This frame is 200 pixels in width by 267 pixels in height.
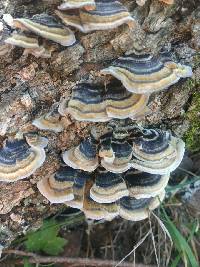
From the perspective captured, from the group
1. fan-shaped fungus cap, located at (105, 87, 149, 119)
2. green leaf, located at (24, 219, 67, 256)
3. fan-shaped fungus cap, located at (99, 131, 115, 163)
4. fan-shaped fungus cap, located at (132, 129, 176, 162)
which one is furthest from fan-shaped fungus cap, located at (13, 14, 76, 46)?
green leaf, located at (24, 219, 67, 256)

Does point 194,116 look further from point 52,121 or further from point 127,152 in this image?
point 52,121

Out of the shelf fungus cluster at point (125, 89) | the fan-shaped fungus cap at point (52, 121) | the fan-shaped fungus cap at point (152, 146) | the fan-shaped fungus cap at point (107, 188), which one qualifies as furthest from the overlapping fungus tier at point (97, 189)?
the shelf fungus cluster at point (125, 89)

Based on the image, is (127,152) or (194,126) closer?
(127,152)

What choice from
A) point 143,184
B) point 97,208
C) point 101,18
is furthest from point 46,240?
point 101,18

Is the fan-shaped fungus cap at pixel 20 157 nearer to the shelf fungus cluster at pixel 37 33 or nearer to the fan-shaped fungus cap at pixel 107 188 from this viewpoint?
the fan-shaped fungus cap at pixel 107 188

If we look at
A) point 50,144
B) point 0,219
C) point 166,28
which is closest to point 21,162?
point 50,144

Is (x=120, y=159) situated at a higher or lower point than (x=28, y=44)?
lower

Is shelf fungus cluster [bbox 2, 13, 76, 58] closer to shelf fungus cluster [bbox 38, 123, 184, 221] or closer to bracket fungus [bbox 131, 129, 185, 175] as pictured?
shelf fungus cluster [bbox 38, 123, 184, 221]
